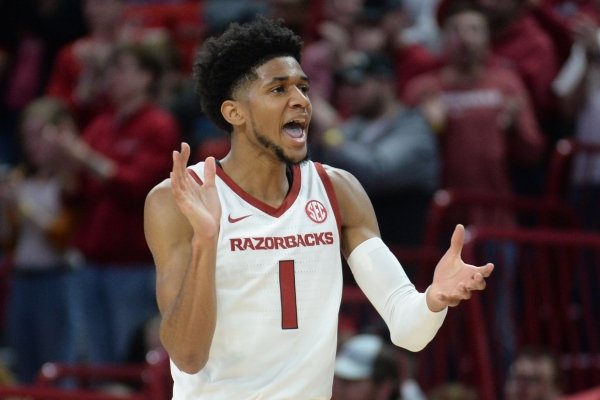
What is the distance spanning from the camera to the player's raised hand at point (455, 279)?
13.9 ft

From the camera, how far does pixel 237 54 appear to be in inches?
180

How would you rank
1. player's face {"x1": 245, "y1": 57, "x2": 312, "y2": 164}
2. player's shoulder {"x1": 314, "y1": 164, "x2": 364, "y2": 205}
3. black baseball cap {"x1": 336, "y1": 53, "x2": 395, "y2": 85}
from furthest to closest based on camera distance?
black baseball cap {"x1": 336, "y1": 53, "x2": 395, "y2": 85}, player's shoulder {"x1": 314, "y1": 164, "x2": 364, "y2": 205}, player's face {"x1": 245, "y1": 57, "x2": 312, "y2": 164}

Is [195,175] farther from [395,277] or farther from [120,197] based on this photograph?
[120,197]

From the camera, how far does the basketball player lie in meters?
4.25

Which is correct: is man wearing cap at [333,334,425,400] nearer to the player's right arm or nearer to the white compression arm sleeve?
the white compression arm sleeve

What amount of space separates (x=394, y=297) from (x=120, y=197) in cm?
464

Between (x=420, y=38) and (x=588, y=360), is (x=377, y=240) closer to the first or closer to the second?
(x=588, y=360)

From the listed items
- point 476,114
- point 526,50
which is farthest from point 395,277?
point 526,50

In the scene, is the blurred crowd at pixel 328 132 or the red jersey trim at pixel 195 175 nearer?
the red jersey trim at pixel 195 175

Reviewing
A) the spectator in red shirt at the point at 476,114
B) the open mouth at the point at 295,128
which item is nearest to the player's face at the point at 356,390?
the spectator in red shirt at the point at 476,114

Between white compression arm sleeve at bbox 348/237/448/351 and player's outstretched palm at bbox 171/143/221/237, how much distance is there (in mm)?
617

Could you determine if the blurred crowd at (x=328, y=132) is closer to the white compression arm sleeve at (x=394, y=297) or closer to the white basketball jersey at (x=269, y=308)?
the white compression arm sleeve at (x=394, y=297)

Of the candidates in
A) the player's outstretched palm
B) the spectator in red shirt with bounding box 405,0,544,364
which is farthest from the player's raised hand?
the spectator in red shirt with bounding box 405,0,544,364

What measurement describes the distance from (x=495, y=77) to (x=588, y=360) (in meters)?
1.96
